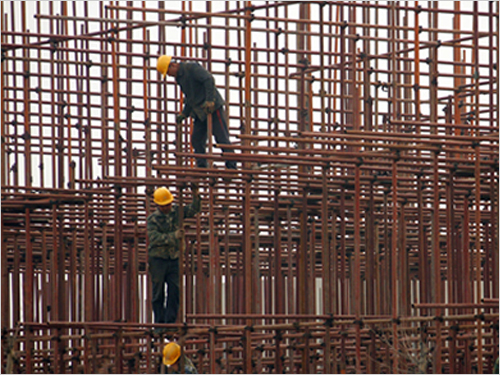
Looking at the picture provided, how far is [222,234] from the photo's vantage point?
2655 centimetres

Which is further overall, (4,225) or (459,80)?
(459,80)

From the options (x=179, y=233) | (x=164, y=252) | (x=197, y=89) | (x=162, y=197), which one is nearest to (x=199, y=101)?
(x=197, y=89)

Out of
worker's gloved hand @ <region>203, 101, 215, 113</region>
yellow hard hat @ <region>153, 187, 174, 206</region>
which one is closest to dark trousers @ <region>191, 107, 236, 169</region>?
worker's gloved hand @ <region>203, 101, 215, 113</region>

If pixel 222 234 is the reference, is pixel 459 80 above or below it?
above

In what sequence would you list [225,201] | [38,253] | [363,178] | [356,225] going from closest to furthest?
1. [356,225]
2. [363,178]
3. [225,201]
4. [38,253]

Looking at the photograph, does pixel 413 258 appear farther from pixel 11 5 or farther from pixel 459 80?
pixel 11 5

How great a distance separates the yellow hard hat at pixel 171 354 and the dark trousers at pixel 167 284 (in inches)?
36.1

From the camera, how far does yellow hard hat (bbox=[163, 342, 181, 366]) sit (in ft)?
65.5

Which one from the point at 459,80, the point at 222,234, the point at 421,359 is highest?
the point at 459,80

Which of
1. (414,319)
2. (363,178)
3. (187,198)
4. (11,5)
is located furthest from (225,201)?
(11,5)

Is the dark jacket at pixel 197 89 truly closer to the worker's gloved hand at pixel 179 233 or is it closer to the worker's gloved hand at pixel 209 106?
the worker's gloved hand at pixel 209 106

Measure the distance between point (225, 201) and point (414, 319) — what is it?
455 centimetres

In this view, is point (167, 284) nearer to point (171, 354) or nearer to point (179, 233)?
point (179, 233)

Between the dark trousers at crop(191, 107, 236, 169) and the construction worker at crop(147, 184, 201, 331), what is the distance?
84cm
